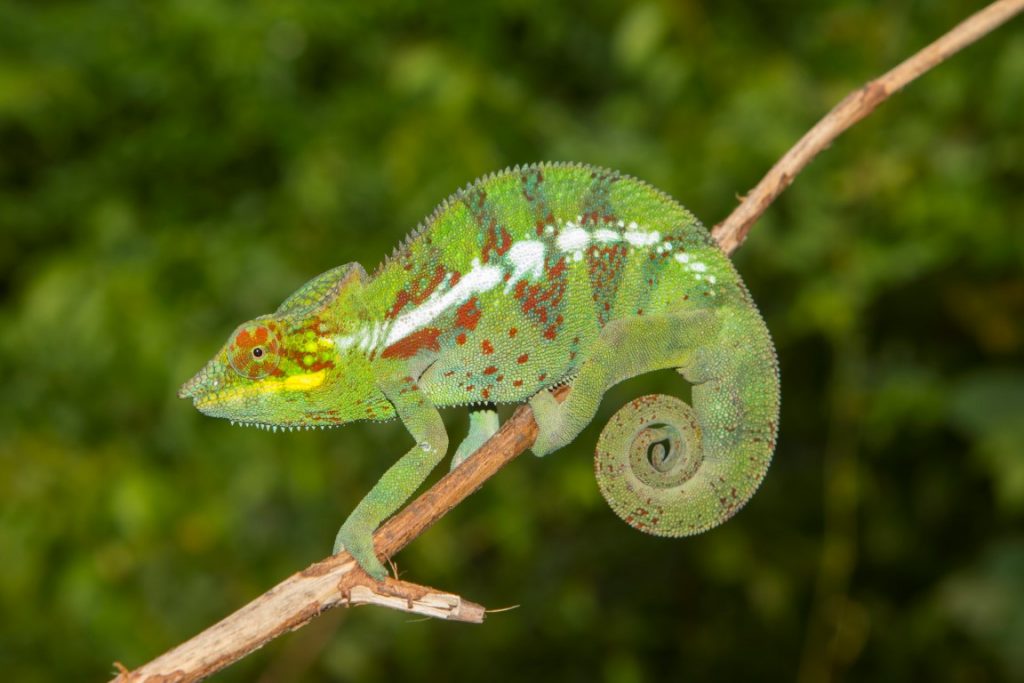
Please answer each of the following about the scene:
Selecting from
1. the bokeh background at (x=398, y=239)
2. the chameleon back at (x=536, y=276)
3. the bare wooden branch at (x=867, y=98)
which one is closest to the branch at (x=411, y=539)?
the bare wooden branch at (x=867, y=98)

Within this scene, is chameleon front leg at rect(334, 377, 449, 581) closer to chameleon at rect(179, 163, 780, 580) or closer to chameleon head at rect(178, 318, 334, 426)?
chameleon at rect(179, 163, 780, 580)

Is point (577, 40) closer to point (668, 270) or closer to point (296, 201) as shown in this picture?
point (296, 201)

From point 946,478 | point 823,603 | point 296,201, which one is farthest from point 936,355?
point 296,201

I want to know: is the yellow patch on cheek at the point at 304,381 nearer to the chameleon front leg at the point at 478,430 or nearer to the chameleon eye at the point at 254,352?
the chameleon eye at the point at 254,352

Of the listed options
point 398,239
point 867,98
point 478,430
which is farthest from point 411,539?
point 398,239

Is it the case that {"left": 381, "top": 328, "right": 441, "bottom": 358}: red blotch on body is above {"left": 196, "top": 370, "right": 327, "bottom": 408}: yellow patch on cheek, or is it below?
above

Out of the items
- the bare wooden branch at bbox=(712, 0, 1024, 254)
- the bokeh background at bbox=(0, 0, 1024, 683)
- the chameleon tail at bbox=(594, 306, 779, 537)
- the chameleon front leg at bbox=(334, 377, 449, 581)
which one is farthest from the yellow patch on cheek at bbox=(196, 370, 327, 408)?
the bokeh background at bbox=(0, 0, 1024, 683)

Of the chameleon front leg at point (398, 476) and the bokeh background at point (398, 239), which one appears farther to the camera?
the bokeh background at point (398, 239)
